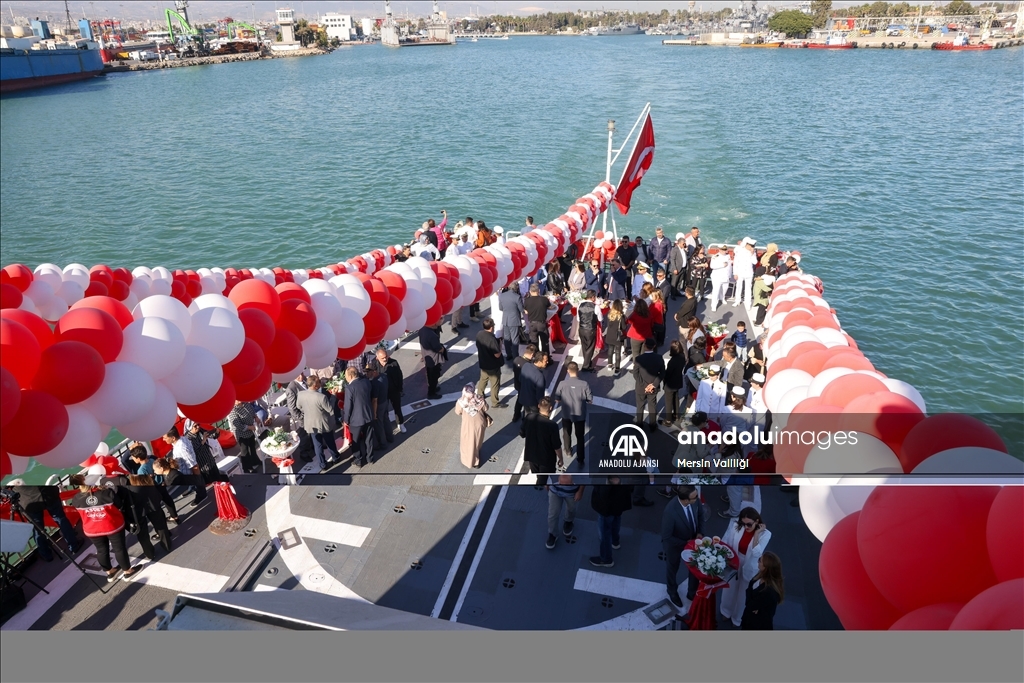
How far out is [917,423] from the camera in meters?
3.49

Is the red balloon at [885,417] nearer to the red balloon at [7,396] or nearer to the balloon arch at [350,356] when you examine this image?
the balloon arch at [350,356]

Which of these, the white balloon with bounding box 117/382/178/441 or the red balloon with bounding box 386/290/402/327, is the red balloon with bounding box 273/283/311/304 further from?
the white balloon with bounding box 117/382/178/441

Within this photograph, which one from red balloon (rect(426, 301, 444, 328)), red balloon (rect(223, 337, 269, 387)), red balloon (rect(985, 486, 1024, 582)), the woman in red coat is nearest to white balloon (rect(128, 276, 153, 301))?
the woman in red coat

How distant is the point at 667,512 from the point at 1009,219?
2511cm

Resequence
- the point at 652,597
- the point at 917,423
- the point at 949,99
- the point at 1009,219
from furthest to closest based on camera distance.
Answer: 1. the point at 949,99
2. the point at 1009,219
3. the point at 652,597
4. the point at 917,423

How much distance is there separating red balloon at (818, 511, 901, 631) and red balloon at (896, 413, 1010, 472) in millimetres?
605

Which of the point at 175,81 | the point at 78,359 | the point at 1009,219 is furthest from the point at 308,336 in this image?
the point at 175,81

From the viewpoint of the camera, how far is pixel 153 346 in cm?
364

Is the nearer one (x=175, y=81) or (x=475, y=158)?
(x=475, y=158)

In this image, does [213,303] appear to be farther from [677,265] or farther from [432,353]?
[677,265]

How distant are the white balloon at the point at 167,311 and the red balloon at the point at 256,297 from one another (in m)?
0.58

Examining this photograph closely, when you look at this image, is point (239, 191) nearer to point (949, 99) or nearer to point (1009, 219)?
point (1009, 219)

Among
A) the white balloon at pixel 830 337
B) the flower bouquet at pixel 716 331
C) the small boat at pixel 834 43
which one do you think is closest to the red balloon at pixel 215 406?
the white balloon at pixel 830 337

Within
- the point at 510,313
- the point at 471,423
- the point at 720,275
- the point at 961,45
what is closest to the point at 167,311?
the point at 471,423
